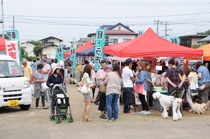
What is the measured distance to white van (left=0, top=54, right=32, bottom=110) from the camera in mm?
9922

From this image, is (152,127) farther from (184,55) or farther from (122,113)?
(184,55)

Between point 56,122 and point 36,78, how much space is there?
291 cm

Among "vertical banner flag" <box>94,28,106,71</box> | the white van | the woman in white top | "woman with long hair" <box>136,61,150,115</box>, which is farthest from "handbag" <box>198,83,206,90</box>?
"vertical banner flag" <box>94,28,106,71</box>

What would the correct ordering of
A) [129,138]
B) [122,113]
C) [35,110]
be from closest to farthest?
[129,138], [122,113], [35,110]

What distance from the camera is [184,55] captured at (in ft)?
36.9

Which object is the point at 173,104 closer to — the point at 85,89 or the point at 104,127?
the point at 104,127

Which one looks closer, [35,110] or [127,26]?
[35,110]

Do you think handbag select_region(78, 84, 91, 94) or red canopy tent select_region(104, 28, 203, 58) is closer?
handbag select_region(78, 84, 91, 94)

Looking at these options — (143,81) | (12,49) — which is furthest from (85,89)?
(12,49)

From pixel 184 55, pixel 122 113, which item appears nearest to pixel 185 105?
pixel 184 55

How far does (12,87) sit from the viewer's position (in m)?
10.0

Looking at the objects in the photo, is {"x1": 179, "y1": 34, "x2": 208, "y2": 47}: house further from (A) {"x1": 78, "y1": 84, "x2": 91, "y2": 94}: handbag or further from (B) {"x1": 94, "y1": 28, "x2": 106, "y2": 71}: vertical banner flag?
(A) {"x1": 78, "y1": 84, "x2": 91, "y2": 94}: handbag

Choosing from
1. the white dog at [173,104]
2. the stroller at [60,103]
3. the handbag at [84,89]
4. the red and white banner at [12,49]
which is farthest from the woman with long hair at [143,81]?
the red and white banner at [12,49]

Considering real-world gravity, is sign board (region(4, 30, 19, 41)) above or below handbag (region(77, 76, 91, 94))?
above
